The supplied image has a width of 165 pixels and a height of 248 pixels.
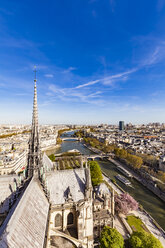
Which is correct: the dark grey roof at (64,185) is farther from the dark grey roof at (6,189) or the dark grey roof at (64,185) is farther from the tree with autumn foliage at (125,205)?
the tree with autumn foliage at (125,205)

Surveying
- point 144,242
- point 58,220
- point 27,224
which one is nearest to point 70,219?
point 58,220

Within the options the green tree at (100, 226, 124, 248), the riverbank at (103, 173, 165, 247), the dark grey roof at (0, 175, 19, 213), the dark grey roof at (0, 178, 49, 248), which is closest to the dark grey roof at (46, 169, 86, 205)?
the dark grey roof at (0, 178, 49, 248)

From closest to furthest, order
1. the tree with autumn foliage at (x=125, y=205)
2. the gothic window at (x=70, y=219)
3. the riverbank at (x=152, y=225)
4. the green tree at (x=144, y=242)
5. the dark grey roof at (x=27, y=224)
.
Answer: the dark grey roof at (x=27, y=224), the green tree at (x=144, y=242), the gothic window at (x=70, y=219), the riverbank at (x=152, y=225), the tree with autumn foliage at (x=125, y=205)

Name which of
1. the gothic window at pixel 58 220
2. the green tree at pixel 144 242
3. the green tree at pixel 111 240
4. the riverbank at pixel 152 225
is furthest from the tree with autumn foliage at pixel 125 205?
the gothic window at pixel 58 220

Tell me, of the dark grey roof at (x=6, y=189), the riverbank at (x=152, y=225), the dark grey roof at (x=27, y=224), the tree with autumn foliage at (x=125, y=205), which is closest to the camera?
the dark grey roof at (x=27, y=224)

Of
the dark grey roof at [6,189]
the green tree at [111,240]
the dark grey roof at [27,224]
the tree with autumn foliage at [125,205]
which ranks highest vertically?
the dark grey roof at [27,224]

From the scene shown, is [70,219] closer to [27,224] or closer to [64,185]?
[64,185]

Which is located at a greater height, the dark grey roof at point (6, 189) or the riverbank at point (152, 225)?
the dark grey roof at point (6, 189)

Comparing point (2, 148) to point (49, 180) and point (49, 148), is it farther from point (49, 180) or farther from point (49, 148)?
point (49, 180)

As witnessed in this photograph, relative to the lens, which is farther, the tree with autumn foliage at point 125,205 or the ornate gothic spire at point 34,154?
the tree with autumn foliage at point 125,205
